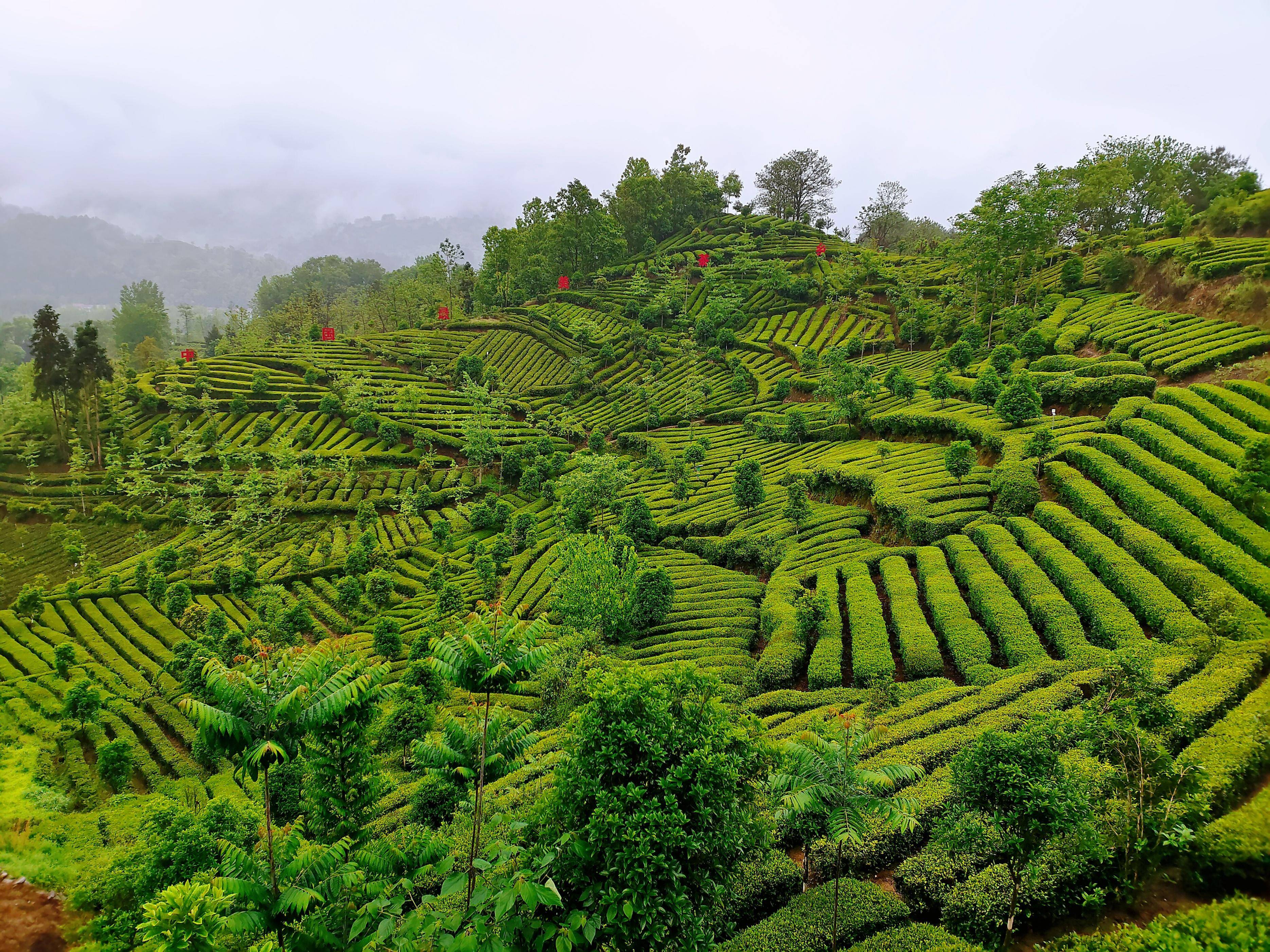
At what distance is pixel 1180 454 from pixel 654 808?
97.7 ft

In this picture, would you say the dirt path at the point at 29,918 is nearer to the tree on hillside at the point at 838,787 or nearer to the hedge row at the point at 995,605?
the tree on hillside at the point at 838,787

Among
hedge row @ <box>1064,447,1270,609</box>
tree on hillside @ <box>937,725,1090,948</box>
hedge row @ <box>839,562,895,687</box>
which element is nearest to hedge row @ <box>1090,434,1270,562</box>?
hedge row @ <box>1064,447,1270,609</box>

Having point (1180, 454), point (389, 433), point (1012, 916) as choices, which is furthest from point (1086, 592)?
point (389, 433)

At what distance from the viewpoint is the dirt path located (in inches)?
454

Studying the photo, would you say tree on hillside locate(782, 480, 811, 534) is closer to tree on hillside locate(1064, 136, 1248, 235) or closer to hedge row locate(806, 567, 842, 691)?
hedge row locate(806, 567, 842, 691)

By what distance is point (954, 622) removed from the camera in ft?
75.8

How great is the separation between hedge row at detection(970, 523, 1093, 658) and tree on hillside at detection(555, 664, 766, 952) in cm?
1583

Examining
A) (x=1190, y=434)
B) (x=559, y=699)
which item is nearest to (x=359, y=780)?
(x=559, y=699)

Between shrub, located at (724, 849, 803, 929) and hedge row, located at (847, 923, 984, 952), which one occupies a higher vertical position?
hedge row, located at (847, 923, 984, 952)

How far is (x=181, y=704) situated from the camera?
7.70 m

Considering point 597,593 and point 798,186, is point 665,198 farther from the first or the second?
point 597,593

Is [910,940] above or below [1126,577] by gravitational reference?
below

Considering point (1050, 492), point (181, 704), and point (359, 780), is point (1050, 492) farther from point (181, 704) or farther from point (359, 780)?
point (181, 704)

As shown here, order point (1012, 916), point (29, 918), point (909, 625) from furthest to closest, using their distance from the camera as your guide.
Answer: point (909, 625), point (29, 918), point (1012, 916)
